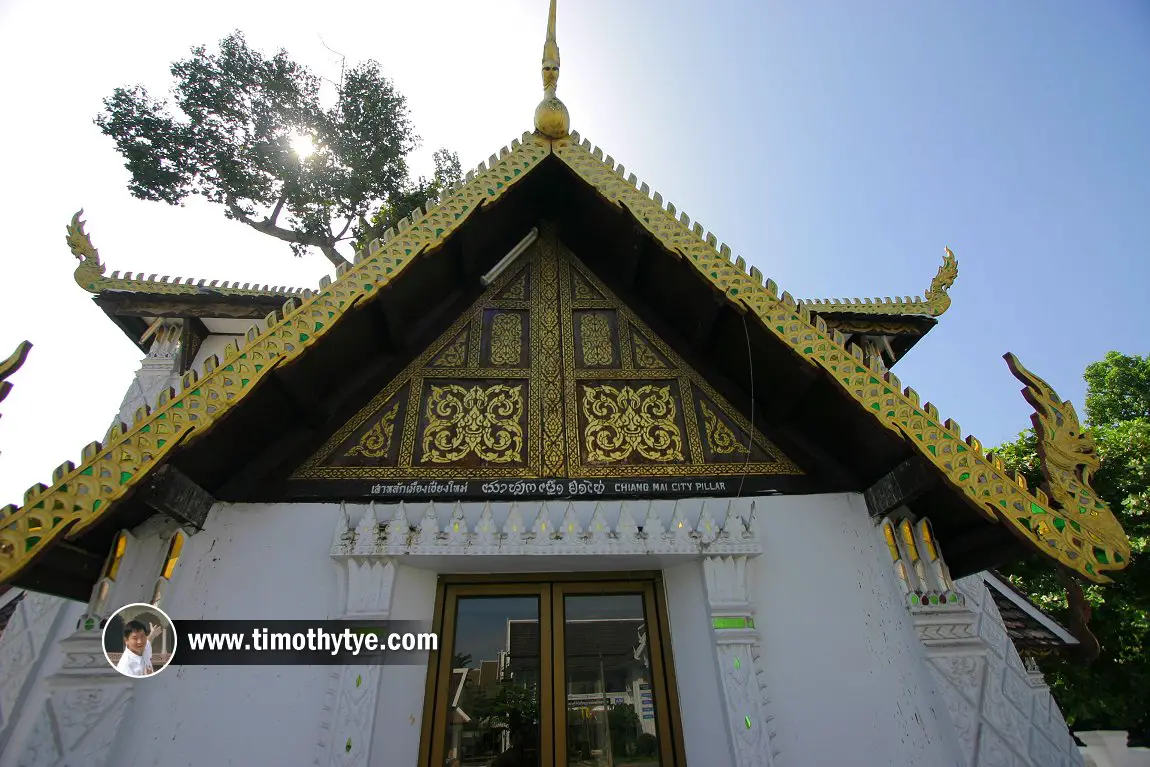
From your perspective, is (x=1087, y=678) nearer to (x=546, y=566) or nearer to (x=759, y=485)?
(x=759, y=485)

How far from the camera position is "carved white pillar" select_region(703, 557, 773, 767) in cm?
282

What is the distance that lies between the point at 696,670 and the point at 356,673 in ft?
Answer: 5.75

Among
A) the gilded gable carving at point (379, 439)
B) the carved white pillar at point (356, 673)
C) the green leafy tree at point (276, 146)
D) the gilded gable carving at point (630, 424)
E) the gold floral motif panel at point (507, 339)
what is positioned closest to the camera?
the carved white pillar at point (356, 673)

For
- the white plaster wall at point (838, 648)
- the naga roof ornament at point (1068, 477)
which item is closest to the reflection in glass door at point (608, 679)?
the white plaster wall at point (838, 648)

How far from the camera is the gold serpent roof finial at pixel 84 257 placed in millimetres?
4305

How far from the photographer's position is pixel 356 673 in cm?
291

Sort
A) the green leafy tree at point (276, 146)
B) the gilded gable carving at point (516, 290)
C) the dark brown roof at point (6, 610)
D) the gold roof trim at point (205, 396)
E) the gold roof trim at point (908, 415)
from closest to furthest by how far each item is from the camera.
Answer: the gold roof trim at point (205, 396)
the gold roof trim at point (908, 415)
the dark brown roof at point (6, 610)
the gilded gable carving at point (516, 290)
the green leafy tree at point (276, 146)

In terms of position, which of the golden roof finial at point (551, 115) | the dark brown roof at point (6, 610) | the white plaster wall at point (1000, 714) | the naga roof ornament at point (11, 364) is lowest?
the white plaster wall at point (1000, 714)

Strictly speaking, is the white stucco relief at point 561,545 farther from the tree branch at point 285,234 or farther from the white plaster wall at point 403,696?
the tree branch at point 285,234

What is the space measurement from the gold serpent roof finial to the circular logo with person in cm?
267

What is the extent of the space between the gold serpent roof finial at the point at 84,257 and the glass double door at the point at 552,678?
3.57 metres

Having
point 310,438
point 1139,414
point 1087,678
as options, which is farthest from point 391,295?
point 1139,414

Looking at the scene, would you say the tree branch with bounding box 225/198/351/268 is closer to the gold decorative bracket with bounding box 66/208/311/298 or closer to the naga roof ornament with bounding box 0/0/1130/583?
the gold decorative bracket with bounding box 66/208/311/298

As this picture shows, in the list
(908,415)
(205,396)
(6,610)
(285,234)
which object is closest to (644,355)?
(908,415)
